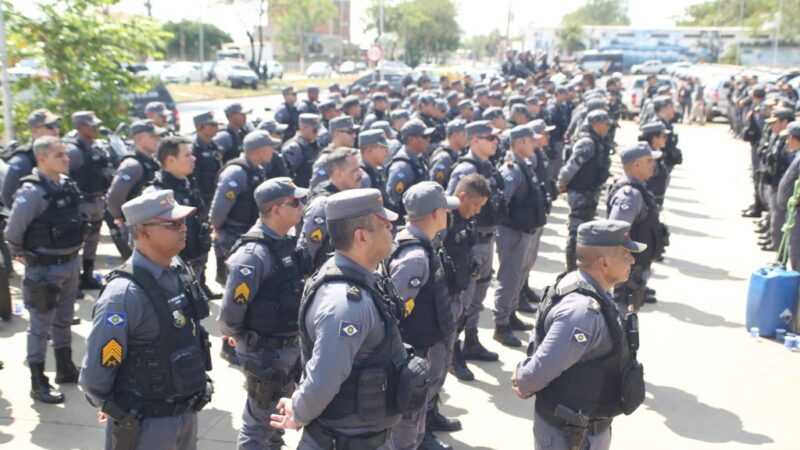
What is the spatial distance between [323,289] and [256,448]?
1.84m

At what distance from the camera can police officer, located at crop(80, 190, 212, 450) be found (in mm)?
3682

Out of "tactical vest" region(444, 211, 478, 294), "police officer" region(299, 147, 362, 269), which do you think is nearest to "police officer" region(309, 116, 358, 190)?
"police officer" region(299, 147, 362, 269)

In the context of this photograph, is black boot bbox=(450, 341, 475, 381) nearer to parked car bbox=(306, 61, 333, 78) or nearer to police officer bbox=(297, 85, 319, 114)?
police officer bbox=(297, 85, 319, 114)

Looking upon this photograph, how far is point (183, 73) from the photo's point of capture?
146ft

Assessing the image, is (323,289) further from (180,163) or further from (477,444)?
(180,163)

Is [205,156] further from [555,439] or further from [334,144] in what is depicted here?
[555,439]

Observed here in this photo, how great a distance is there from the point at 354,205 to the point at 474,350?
13.5 ft

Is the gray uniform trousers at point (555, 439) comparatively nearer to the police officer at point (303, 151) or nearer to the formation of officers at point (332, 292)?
the formation of officers at point (332, 292)

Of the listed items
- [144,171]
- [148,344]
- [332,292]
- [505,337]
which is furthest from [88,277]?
[332,292]

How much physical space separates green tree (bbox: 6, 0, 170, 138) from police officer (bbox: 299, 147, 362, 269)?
633 centimetres

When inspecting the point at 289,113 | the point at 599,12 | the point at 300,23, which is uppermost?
the point at 599,12

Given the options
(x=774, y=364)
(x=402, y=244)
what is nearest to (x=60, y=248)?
(x=402, y=244)

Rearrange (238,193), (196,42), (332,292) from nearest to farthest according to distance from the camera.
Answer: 1. (332,292)
2. (238,193)
3. (196,42)

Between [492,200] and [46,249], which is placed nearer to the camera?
[46,249]
